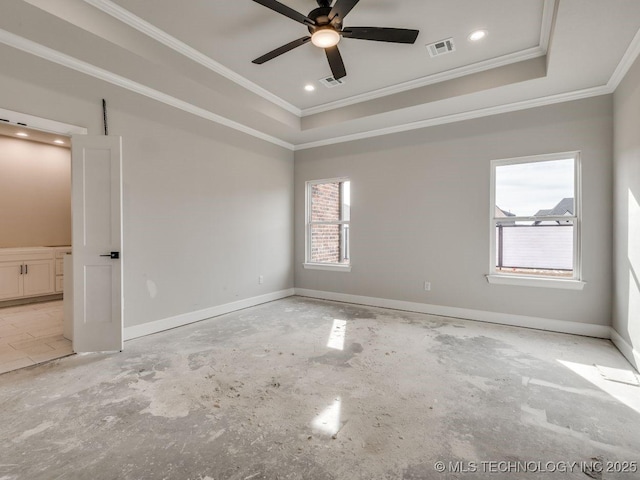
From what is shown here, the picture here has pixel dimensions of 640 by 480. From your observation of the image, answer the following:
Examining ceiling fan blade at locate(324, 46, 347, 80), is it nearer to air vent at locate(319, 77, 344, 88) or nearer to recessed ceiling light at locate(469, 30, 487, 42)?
air vent at locate(319, 77, 344, 88)

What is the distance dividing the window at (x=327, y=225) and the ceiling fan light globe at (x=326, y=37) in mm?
3042

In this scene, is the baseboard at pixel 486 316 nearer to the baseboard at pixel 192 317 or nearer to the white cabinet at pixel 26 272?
the baseboard at pixel 192 317

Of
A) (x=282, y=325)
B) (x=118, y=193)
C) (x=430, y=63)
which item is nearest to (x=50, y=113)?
(x=118, y=193)

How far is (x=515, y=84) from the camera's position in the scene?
3.51m

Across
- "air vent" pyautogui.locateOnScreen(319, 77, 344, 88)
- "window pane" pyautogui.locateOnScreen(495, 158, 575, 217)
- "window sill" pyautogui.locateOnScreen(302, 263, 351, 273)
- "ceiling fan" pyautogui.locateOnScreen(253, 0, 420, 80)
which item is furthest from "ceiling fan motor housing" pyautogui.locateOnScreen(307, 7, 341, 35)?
"window sill" pyautogui.locateOnScreen(302, 263, 351, 273)

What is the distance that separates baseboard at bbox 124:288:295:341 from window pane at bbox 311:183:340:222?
5.34 ft

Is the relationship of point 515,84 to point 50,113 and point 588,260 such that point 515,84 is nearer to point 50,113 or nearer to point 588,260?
point 588,260

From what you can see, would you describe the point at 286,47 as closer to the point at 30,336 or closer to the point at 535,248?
the point at 535,248

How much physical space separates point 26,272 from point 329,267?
503 centimetres

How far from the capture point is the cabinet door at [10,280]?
4918mm

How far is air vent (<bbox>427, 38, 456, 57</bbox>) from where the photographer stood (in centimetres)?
321

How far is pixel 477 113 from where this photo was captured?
430 cm

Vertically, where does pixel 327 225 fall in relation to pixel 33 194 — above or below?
below

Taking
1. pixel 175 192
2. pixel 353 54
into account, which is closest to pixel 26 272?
pixel 175 192
